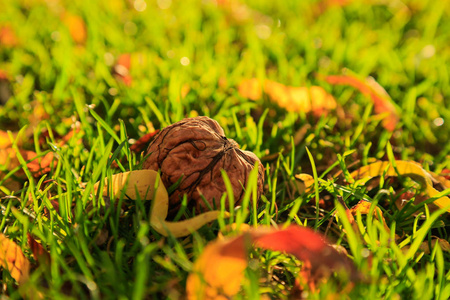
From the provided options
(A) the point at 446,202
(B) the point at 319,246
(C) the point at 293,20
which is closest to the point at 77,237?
(B) the point at 319,246

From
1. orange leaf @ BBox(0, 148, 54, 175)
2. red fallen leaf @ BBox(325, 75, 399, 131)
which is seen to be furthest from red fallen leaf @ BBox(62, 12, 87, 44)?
red fallen leaf @ BBox(325, 75, 399, 131)

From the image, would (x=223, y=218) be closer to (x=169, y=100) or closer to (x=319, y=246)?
(x=319, y=246)

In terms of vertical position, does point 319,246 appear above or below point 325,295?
above

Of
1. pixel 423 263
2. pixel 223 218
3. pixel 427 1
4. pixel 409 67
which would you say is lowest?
pixel 423 263

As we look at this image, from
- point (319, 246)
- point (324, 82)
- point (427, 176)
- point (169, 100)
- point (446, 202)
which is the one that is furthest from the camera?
point (324, 82)

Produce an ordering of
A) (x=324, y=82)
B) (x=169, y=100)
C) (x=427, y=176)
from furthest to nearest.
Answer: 1. (x=324, y=82)
2. (x=169, y=100)
3. (x=427, y=176)

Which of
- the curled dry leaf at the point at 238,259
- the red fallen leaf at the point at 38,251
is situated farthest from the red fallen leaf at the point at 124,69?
the curled dry leaf at the point at 238,259
